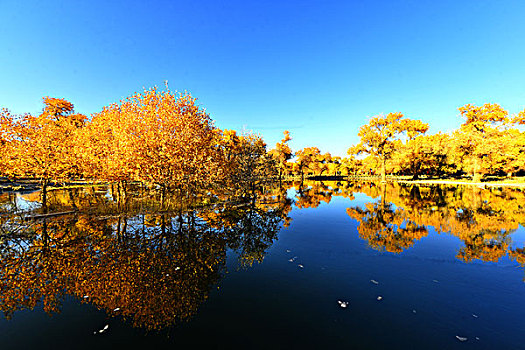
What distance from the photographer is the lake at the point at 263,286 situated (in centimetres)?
538

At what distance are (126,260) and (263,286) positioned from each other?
665 centimetres

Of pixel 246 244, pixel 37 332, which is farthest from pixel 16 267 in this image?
pixel 246 244

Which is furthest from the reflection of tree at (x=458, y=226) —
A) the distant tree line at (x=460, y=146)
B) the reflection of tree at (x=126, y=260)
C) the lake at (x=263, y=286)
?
the distant tree line at (x=460, y=146)

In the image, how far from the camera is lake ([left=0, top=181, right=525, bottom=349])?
212 inches

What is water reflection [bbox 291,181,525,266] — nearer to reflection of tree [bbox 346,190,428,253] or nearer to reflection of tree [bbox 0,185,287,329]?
reflection of tree [bbox 346,190,428,253]

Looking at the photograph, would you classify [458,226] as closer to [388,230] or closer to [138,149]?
[388,230]

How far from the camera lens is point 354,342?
5090 mm

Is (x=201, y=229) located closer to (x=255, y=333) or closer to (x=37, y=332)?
(x=37, y=332)

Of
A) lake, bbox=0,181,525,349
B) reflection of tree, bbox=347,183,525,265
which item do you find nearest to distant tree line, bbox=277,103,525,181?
reflection of tree, bbox=347,183,525,265

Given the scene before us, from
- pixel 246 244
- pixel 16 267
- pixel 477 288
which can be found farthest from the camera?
pixel 246 244

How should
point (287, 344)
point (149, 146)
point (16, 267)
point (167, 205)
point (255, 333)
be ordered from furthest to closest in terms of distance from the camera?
point (167, 205) → point (149, 146) → point (16, 267) → point (255, 333) → point (287, 344)

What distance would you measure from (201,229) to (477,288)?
46.0 feet

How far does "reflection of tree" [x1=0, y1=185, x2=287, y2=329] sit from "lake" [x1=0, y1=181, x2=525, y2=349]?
57mm

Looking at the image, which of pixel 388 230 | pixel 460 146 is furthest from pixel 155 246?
pixel 460 146
